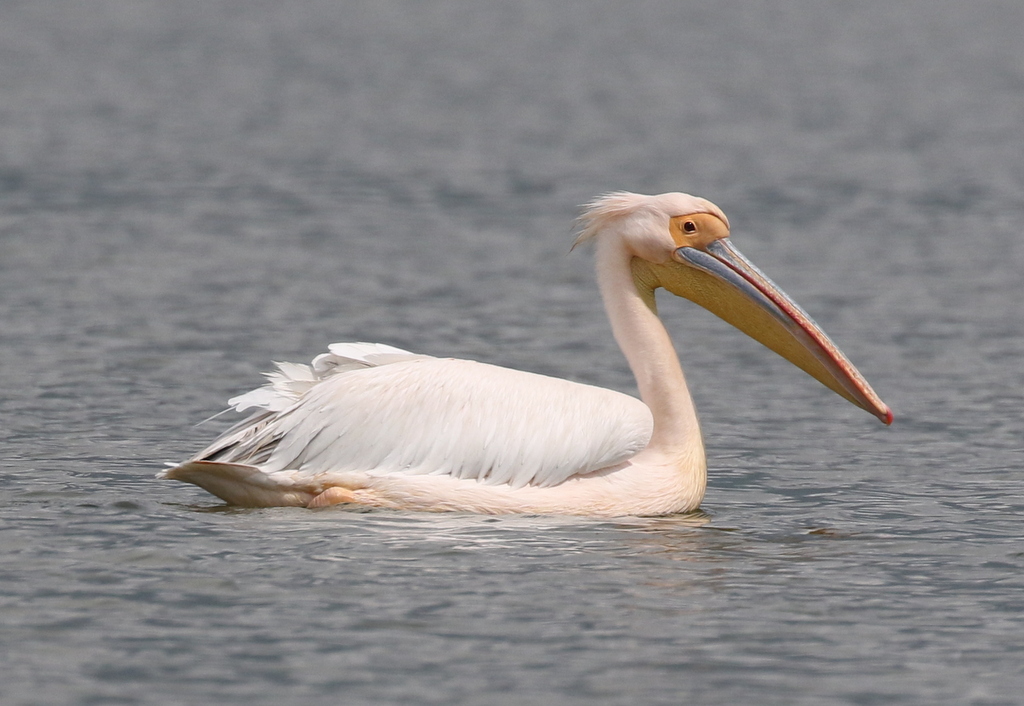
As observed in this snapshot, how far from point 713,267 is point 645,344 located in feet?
1.32

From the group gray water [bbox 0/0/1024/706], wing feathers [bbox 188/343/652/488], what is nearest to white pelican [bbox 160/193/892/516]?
wing feathers [bbox 188/343/652/488]

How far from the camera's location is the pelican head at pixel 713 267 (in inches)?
279

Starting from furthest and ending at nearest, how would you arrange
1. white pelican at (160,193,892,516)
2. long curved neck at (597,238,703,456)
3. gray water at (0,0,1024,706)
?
long curved neck at (597,238,703,456)
white pelican at (160,193,892,516)
gray water at (0,0,1024,706)

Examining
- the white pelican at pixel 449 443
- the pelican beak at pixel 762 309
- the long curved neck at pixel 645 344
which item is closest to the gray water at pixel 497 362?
the white pelican at pixel 449 443

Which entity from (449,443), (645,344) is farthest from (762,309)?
(449,443)

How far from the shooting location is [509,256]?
1400 cm

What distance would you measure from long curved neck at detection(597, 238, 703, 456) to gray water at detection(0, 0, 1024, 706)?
42 centimetres

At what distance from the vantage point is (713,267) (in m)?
7.12

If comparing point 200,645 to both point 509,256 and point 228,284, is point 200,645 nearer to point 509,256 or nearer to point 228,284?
point 228,284

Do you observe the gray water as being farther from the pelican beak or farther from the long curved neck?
the pelican beak

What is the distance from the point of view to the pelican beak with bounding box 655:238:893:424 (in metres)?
7.05

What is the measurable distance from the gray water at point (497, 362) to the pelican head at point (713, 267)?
59cm

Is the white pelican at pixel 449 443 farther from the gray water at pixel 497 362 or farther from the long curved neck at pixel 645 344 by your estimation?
the gray water at pixel 497 362

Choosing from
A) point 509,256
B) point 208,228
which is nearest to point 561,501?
point 509,256
